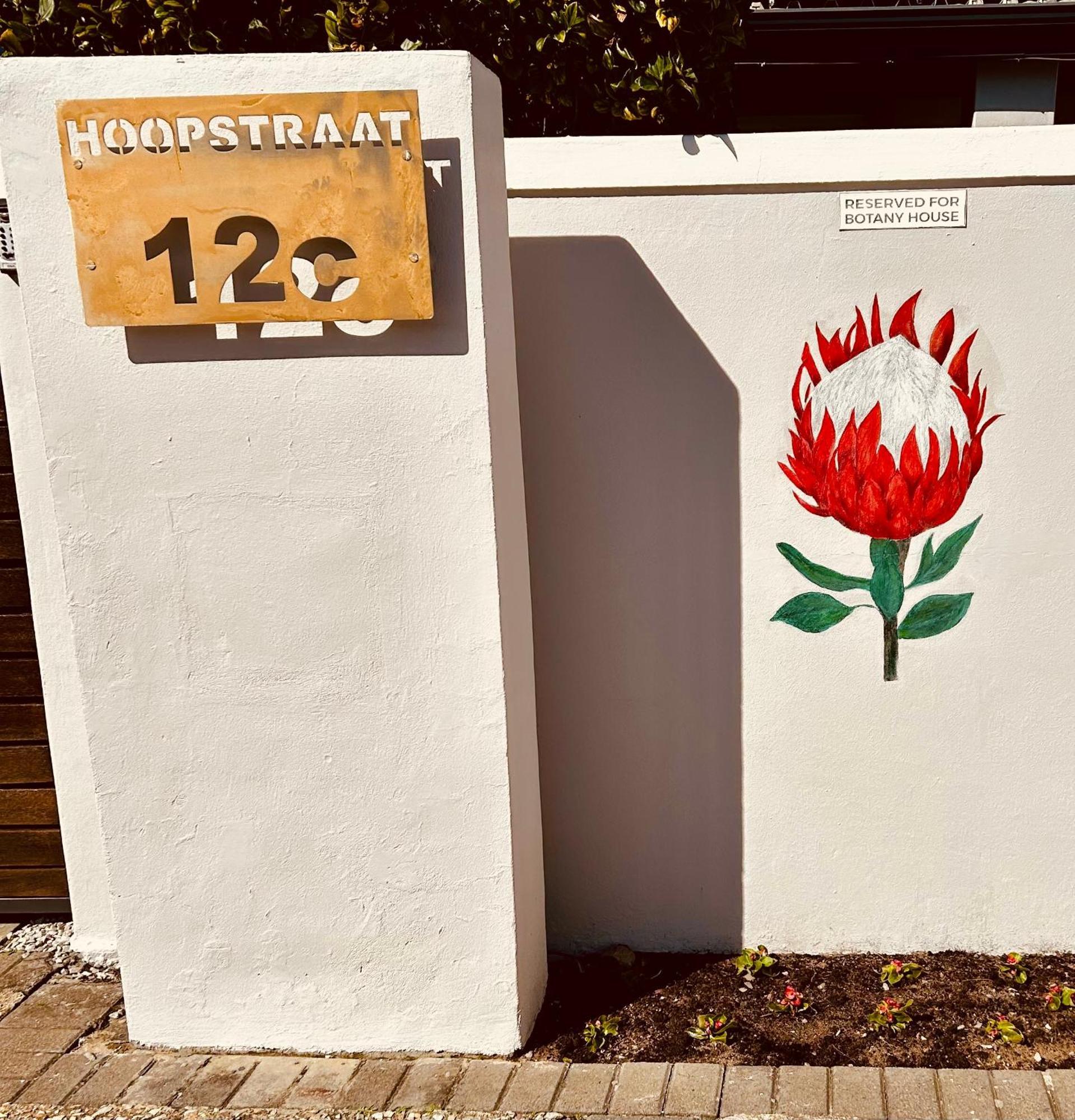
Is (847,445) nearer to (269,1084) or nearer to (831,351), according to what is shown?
(831,351)

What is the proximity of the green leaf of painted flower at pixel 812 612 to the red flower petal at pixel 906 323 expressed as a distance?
34.1 inches

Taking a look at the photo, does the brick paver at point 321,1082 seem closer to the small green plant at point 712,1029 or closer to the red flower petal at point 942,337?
the small green plant at point 712,1029

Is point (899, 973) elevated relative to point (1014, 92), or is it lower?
lower

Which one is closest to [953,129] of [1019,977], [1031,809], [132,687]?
Answer: [1031,809]

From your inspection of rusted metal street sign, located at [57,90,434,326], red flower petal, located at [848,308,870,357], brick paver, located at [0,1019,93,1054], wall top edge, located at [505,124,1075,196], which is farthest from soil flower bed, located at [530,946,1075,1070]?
wall top edge, located at [505,124,1075,196]

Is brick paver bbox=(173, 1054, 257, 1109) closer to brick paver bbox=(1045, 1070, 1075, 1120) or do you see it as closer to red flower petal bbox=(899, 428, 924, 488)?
brick paver bbox=(1045, 1070, 1075, 1120)

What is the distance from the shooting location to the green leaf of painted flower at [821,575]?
11.1 feet

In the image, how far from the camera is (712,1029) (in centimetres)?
327

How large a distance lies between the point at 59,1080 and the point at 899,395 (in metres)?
3.43

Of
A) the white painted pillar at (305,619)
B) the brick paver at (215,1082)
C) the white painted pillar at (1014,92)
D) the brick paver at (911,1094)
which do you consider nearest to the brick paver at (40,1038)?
the white painted pillar at (305,619)

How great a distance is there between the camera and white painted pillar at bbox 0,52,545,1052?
2.83 metres

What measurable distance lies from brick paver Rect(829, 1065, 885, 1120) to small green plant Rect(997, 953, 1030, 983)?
70cm

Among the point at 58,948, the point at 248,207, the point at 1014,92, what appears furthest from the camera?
the point at 1014,92

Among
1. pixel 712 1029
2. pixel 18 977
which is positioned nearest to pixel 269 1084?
pixel 18 977
